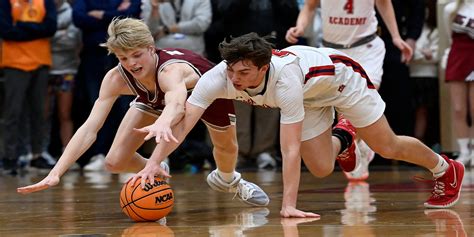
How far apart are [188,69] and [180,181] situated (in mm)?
3516

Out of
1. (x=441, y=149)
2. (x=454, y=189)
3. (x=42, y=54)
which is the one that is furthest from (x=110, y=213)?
(x=441, y=149)

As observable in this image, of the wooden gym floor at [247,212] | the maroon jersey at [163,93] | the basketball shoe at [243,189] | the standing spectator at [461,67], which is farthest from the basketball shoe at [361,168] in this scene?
the maroon jersey at [163,93]

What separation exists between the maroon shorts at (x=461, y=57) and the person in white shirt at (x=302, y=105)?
14.9ft

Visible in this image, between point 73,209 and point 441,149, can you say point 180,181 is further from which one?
point 441,149

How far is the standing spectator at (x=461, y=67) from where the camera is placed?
1202cm

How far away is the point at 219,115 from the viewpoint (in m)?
7.51

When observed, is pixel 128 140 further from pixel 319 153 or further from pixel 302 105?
pixel 302 105

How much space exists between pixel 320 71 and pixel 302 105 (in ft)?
1.42

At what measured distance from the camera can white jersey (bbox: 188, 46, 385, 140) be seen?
6.51 metres

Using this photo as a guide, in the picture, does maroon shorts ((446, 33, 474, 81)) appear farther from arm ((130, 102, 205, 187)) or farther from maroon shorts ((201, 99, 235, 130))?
arm ((130, 102, 205, 187))

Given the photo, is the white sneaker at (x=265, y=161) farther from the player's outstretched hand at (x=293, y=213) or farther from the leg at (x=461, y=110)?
the player's outstretched hand at (x=293, y=213)

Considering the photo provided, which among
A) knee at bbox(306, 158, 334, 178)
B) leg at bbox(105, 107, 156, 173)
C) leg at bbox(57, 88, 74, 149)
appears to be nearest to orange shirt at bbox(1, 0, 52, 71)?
leg at bbox(57, 88, 74, 149)

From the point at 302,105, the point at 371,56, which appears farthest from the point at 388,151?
the point at 371,56

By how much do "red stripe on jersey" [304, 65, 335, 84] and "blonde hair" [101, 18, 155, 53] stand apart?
104cm
